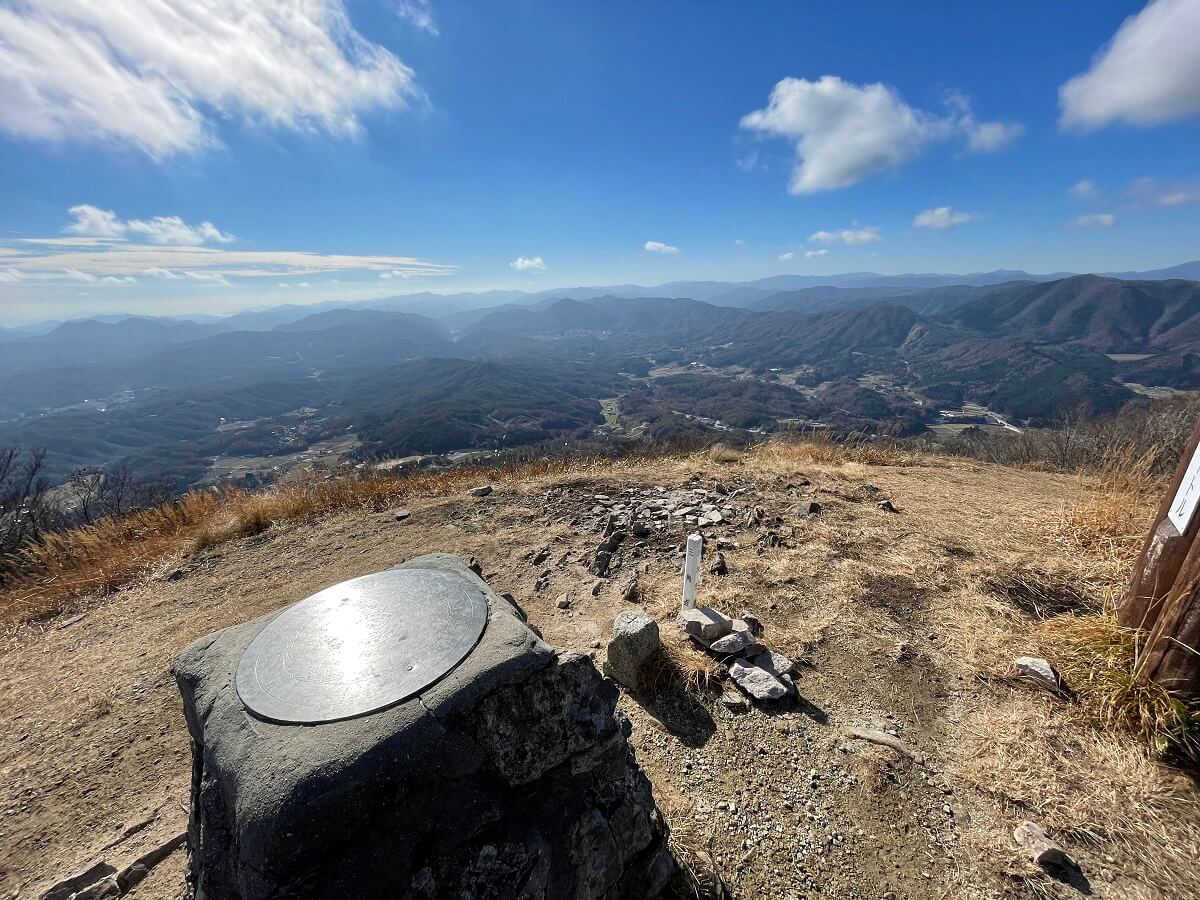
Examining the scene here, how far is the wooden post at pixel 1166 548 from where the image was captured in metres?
3.38

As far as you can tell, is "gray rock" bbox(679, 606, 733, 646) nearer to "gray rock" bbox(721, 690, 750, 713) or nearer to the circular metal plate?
"gray rock" bbox(721, 690, 750, 713)

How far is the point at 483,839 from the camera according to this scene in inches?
83.6

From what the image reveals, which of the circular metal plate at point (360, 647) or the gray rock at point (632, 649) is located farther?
the gray rock at point (632, 649)

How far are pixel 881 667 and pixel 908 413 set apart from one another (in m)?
112

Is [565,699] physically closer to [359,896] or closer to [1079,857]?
[359,896]

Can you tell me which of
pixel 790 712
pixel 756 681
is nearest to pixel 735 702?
pixel 756 681

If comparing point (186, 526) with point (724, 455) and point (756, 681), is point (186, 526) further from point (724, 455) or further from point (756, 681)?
point (724, 455)

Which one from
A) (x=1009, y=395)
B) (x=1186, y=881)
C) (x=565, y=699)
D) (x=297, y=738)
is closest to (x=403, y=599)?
(x=297, y=738)

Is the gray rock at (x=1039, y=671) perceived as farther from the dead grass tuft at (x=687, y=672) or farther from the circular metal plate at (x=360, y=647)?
the circular metal plate at (x=360, y=647)

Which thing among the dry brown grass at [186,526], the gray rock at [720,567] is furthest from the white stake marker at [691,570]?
the dry brown grass at [186,526]

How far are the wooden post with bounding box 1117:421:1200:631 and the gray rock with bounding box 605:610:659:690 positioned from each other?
3602mm

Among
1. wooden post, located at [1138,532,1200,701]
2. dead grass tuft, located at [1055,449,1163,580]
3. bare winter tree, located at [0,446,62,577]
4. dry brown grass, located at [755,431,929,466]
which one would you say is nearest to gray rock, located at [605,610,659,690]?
wooden post, located at [1138,532,1200,701]

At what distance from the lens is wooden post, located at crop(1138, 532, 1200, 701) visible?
3148 mm

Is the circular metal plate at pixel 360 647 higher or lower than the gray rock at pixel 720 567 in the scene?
higher
